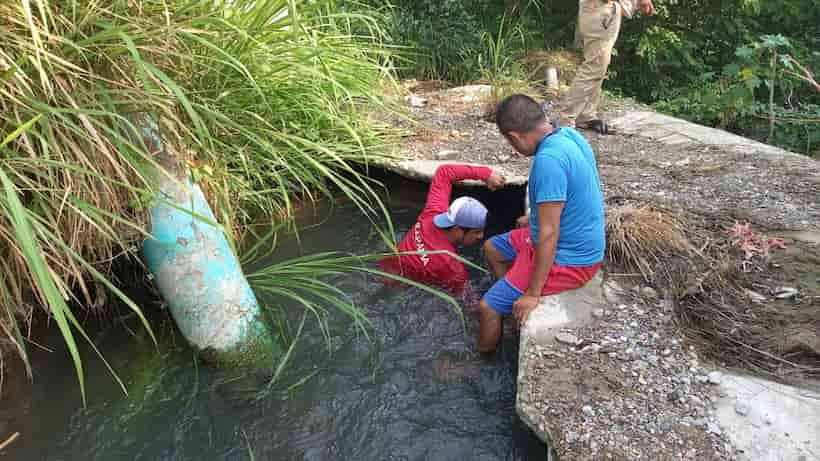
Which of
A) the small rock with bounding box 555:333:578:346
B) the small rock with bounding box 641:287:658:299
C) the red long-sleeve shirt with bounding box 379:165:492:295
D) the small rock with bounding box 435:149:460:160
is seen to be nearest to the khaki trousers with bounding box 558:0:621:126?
the small rock with bounding box 435:149:460:160

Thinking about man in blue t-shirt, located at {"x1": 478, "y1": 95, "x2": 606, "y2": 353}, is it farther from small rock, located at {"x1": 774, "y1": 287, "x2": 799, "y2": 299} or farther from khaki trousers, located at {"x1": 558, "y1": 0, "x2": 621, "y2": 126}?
khaki trousers, located at {"x1": 558, "y1": 0, "x2": 621, "y2": 126}

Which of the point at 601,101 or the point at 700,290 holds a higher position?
the point at 601,101

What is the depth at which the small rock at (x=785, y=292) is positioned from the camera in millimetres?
2646

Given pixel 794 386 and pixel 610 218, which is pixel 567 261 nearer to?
pixel 610 218

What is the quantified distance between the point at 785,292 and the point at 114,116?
2.92 m

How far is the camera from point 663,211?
3.15 meters

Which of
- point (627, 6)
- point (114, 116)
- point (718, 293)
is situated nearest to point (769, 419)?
point (718, 293)

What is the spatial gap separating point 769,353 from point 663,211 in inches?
38.9

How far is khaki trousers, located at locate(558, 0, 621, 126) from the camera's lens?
4.41 metres

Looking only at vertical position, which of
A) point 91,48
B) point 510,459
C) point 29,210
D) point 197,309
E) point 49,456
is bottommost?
point 510,459

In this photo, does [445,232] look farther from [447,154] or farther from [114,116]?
[114,116]

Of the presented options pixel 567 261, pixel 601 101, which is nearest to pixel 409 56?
pixel 601 101

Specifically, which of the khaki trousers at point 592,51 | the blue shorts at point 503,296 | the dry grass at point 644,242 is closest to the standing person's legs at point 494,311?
the blue shorts at point 503,296

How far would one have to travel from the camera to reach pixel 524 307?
100 inches
